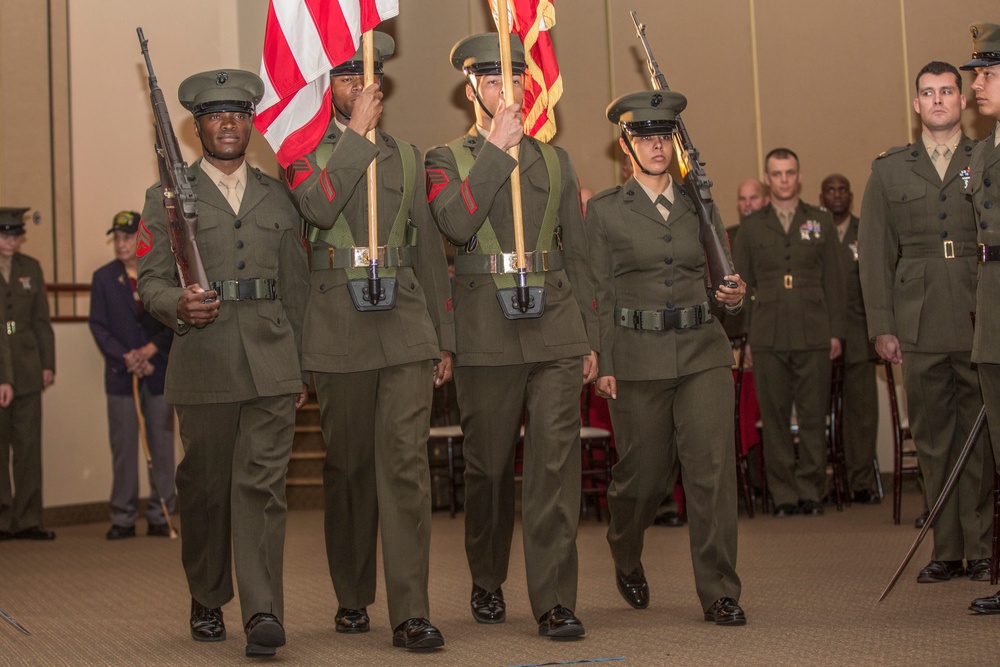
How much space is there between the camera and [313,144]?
13.5ft

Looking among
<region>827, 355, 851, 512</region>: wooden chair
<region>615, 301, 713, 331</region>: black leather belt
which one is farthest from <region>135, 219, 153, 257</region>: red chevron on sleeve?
<region>827, 355, 851, 512</region>: wooden chair

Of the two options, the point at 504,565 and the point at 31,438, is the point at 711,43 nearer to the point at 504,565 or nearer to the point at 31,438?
the point at 31,438

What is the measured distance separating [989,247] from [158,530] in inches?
214

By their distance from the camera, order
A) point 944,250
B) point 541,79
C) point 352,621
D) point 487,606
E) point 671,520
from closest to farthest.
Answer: point 352,621 → point 487,606 → point 541,79 → point 944,250 → point 671,520

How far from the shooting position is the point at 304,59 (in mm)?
4203

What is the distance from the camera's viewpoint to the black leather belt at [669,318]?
14.2 feet

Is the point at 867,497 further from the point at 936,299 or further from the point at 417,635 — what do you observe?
the point at 417,635

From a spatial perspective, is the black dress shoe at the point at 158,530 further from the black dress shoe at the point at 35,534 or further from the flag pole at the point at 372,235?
the flag pole at the point at 372,235

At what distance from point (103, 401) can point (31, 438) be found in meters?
0.86

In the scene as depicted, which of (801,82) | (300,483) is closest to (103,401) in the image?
(300,483)

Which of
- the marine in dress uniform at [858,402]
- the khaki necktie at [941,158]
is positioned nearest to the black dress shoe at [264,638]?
the khaki necktie at [941,158]

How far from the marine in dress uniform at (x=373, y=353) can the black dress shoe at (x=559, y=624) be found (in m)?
0.35

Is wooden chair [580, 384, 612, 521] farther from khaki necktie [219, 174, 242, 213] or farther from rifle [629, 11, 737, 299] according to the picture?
khaki necktie [219, 174, 242, 213]

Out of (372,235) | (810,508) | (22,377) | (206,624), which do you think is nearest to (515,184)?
(372,235)
